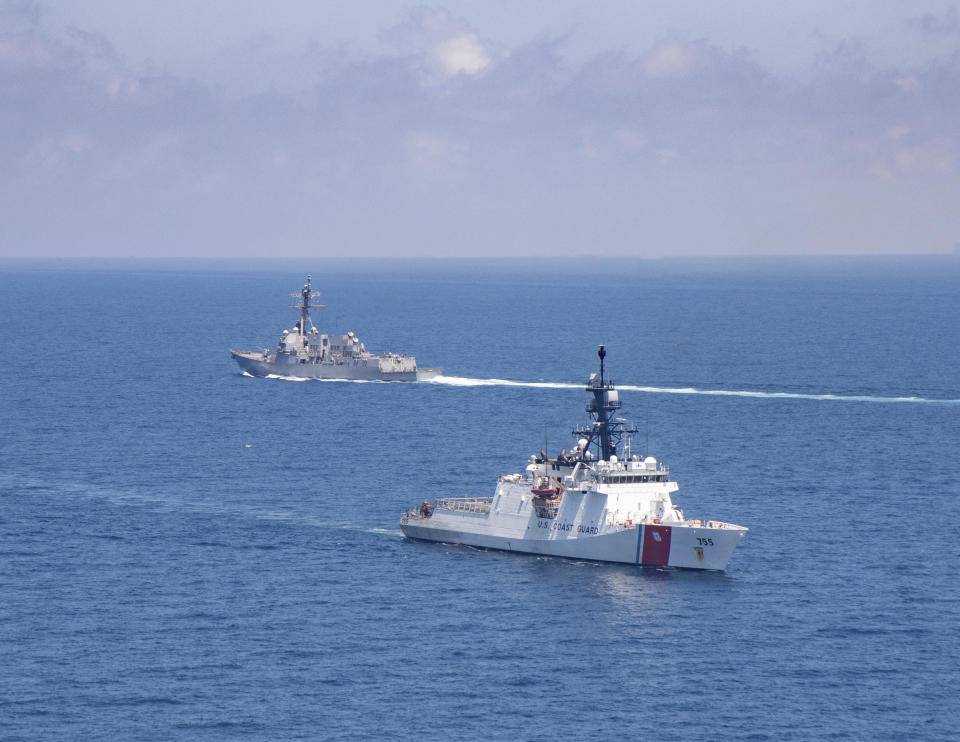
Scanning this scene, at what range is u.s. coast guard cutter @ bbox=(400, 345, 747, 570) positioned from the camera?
3371 inches

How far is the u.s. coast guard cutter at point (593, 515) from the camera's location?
281 feet

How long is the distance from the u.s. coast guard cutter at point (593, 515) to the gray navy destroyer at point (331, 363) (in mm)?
94292

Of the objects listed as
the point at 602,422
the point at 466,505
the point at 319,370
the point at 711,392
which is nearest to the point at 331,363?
the point at 319,370

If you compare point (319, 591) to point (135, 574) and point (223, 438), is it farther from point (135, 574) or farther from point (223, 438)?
point (223, 438)

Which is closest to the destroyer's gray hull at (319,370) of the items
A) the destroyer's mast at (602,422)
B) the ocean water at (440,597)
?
the ocean water at (440,597)

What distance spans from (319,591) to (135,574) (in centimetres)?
1199

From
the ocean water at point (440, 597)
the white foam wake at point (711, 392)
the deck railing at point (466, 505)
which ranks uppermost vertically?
the white foam wake at point (711, 392)

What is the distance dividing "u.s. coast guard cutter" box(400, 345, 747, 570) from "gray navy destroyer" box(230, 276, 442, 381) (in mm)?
94292

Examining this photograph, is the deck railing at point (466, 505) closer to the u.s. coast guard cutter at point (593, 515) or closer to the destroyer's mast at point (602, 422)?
the u.s. coast guard cutter at point (593, 515)

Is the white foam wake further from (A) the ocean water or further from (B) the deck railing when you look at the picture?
(B) the deck railing

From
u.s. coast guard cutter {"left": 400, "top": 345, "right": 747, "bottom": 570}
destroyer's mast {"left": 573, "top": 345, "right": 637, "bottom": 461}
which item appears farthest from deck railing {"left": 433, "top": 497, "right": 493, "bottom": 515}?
destroyer's mast {"left": 573, "top": 345, "right": 637, "bottom": 461}

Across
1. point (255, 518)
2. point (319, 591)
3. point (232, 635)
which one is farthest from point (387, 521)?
point (232, 635)

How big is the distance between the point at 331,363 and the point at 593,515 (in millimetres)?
111919

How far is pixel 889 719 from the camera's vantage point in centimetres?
6316
